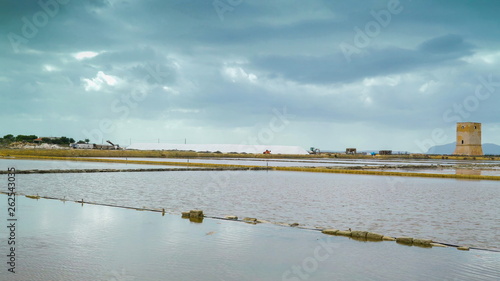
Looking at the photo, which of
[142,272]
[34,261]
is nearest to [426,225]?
[142,272]

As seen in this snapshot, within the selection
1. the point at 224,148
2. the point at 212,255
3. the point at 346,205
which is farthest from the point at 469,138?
the point at 212,255

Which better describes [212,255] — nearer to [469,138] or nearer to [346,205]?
[346,205]

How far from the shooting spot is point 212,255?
9.78 metres

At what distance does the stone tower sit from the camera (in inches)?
4016

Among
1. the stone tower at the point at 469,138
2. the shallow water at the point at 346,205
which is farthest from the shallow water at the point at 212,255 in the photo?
the stone tower at the point at 469,138

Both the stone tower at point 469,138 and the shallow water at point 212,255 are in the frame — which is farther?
the stone tower at point 469,138

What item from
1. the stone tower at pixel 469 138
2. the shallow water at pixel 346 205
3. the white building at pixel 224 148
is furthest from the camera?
the white building at pixel 224 148

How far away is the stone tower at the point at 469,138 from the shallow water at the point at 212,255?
103 m

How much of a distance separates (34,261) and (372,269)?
7.22m

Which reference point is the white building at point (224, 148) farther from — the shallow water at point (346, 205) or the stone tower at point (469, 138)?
the shallow water at point (346, 205)

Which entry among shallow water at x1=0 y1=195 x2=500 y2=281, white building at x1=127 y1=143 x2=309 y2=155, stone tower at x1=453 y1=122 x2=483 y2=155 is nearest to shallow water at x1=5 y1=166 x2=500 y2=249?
shallow water at x1=0 y1=195 x2=500 y2=281

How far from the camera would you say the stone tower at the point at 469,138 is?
102 m

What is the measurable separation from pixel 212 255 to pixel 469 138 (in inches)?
4291

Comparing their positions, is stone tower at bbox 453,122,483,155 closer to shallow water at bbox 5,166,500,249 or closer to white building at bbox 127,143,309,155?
white building at bbox 127,143,309,155
